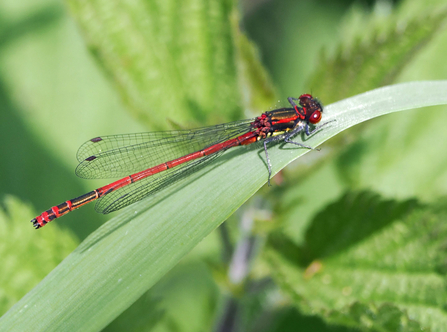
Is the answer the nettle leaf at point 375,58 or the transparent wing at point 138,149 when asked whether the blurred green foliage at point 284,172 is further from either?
the transparent wing at point 138,149

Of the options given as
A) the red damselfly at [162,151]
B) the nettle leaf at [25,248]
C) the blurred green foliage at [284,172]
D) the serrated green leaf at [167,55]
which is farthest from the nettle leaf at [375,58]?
the nettle leaf at [25,248]

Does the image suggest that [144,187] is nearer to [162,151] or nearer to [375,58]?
[162,151]

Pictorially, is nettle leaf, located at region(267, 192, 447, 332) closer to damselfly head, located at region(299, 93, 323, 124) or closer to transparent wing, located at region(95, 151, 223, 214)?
damselfly head, located at region(299, 93, 323, 124)

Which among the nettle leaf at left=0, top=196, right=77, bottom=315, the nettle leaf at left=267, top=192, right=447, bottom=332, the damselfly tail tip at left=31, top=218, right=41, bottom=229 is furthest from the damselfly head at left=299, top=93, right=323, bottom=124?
the damselfly tail tip at left=31, top=218, right=41, bottom=229

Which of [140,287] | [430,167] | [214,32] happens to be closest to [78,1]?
[214,32]

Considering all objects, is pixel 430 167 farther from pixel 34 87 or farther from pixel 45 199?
pixel 34 87

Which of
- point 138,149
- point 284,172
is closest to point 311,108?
point 284,172
